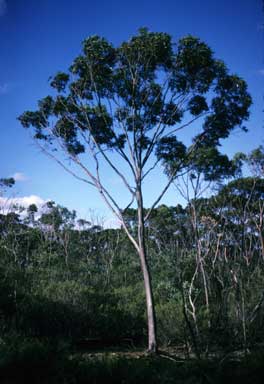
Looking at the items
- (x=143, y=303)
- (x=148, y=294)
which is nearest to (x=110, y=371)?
(x=148, y=294)

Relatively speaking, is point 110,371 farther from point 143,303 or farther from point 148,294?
point 143,303

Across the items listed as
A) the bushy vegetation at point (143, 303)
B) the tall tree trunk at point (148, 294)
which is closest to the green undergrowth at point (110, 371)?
the bushy vegetation at point (143, 303)

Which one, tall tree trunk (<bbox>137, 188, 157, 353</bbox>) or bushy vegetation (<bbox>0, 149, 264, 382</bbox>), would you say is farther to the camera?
tall tree trunk (<bbox>137, 188, 157, 353</bbox>)

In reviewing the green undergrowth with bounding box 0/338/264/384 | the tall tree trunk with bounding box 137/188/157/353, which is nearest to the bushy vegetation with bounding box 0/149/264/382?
the green undergrowth with bounding box 0/338/264/384

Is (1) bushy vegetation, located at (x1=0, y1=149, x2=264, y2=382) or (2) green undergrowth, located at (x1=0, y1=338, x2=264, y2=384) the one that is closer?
(2) green undergrowth, located at (x1=0, y1=338, x2=264, y2=384)

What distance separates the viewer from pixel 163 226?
78.2ft

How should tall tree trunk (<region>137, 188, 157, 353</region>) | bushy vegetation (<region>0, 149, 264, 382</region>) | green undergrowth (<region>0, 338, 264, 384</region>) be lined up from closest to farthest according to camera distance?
green undergrowth (<region>0, 338, 264, 384</region>), bushy vegetation (<region>0, 149, 264, 382</region>), tall tree trunk (<region>137, 188, 157, 353</region>)

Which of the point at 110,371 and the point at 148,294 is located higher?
the point at 148,294

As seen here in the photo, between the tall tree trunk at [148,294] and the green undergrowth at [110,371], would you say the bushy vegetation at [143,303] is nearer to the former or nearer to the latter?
the green undergrowth at [110,371]

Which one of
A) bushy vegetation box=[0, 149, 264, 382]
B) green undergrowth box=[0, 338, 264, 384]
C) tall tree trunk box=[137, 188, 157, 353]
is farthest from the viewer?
tall tree trunk box=[137, 188, 157, 353]

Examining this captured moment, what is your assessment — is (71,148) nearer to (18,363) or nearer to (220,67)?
(220,67)

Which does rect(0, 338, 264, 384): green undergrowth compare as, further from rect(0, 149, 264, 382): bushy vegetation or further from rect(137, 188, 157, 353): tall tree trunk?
rect(137, 188, 157, 353): tall tree trunk

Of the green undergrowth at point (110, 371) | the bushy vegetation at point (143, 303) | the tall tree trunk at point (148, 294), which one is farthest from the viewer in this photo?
the tall tree trunk at point (148, 294)

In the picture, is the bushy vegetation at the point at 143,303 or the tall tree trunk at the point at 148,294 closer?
the bushy vegetation at the point at 143,303
